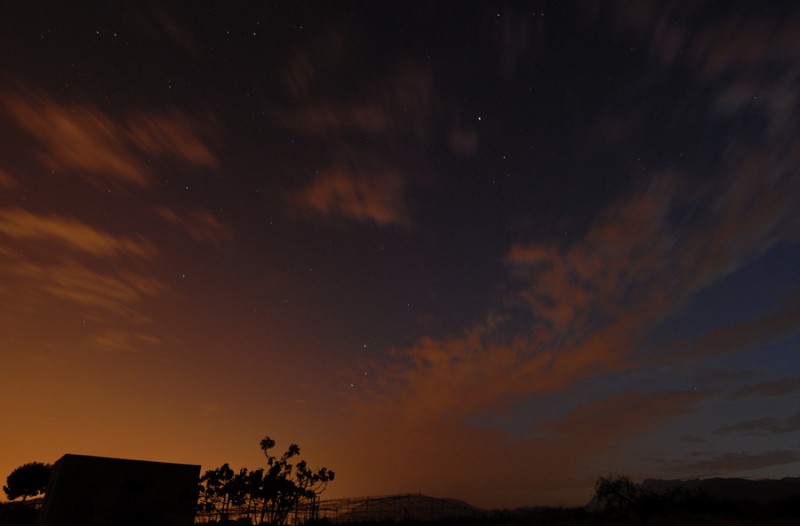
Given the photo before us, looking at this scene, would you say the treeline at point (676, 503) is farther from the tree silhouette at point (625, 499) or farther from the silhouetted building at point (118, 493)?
the silhouetted building at point (118, 493)

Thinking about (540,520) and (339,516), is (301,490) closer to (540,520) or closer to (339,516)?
(339,516)

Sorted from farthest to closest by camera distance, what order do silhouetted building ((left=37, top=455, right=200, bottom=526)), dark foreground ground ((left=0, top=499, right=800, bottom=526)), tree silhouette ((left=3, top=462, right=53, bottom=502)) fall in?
tree silhouette ((left=3, top=462, right=53, bottom=502))
silhouetted building ((left=37, top=455, right=200, bottom=526))
dark foreground ground ((left=0, top=499, right=800, bottom=526))

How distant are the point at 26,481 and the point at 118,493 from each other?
55.4m

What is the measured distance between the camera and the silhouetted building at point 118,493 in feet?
102

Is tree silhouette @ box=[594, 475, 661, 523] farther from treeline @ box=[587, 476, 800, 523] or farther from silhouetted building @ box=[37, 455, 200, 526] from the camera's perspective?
silhouetted building @ box=[37, 455, 200, 526]

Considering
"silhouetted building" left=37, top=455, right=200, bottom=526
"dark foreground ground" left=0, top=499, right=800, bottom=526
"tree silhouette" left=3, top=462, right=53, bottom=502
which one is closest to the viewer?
"dark foreground ground" left=0, top=499, right=800, bottom=526

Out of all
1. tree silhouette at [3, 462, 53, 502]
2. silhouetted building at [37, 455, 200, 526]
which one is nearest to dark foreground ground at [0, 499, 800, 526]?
silhouetted building at [37, 455, 200, 526]

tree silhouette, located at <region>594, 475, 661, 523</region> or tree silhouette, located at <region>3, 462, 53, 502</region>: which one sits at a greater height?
tree silhouette, located at <region>3, 462, 53, 502</region>

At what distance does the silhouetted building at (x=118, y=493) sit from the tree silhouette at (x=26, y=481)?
1987 inches

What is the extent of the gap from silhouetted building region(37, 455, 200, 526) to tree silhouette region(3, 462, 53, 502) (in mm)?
50481

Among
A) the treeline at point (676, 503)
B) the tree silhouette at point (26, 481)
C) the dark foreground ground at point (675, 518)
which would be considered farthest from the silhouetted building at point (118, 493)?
the tree silhouette at point (26, 481)

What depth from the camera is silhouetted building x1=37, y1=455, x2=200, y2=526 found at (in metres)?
31.0

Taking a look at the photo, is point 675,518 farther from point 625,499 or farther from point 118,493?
point 118,493

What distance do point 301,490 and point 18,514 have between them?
2838cm
